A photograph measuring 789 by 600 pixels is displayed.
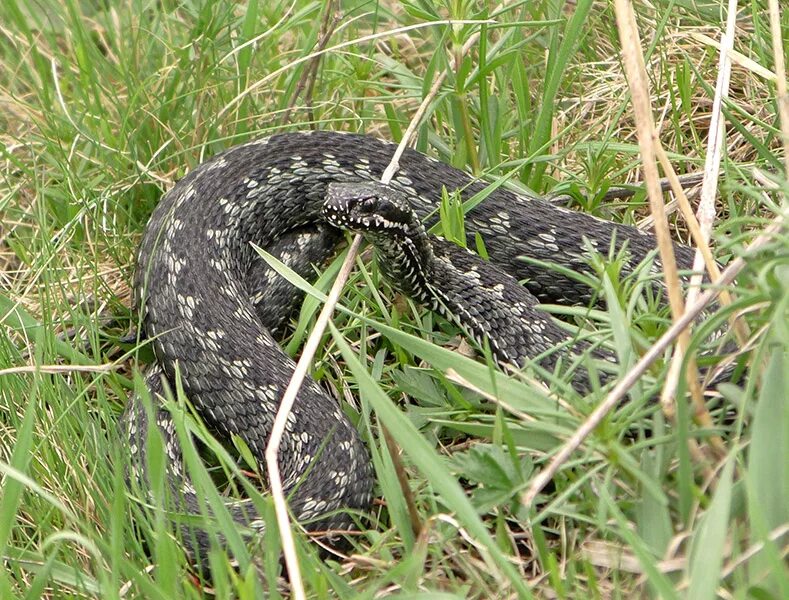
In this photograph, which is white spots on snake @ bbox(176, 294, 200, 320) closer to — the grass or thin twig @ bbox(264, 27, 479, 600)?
the grass

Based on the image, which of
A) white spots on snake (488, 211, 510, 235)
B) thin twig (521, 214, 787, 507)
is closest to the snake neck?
white spots on snake (488, 211, 510, 235)

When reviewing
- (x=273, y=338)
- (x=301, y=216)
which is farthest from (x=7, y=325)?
(x=301, y=216)

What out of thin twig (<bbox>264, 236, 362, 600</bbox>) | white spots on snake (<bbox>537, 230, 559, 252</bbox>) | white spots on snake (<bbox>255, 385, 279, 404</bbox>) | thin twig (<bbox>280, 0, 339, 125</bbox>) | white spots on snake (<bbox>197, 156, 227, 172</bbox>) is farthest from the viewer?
thin twig (<bbox>280, 0, 339, 125</bbox>)

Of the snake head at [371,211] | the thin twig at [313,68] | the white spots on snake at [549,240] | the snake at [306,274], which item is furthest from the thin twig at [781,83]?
the thin twig at [313,68]

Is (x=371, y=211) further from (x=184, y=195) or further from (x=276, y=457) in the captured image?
(x=276, y=457)

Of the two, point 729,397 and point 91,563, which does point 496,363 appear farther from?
point 91,563
